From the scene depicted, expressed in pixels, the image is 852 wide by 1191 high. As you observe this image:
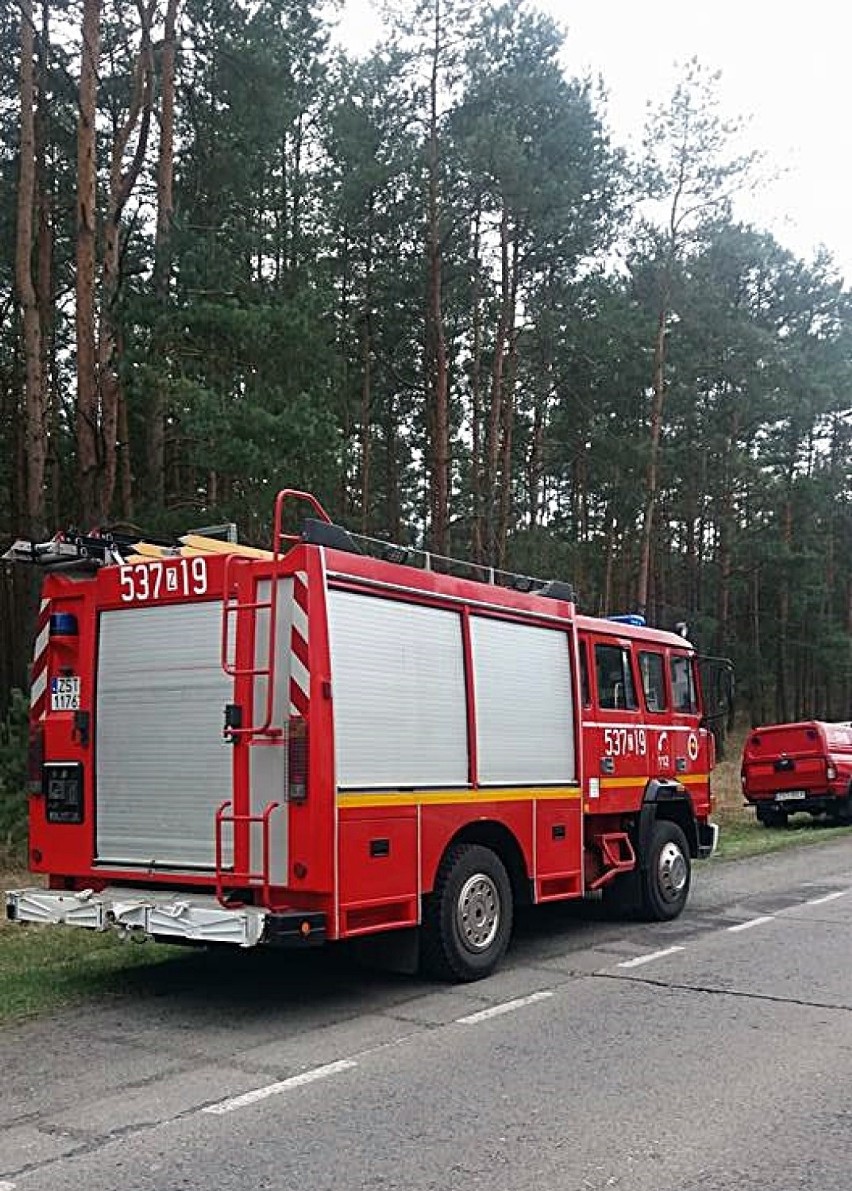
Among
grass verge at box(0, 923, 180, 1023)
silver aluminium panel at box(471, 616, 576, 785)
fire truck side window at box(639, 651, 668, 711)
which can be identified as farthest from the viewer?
fire truck side window at box(639, 651, 668, 711)

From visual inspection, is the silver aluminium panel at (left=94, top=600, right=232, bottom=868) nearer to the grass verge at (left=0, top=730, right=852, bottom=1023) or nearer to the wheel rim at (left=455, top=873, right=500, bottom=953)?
the grass verge at (left=0, top=730, right=852, bottom=1023)

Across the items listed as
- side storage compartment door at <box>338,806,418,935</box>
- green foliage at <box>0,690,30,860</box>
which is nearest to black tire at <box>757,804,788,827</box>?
green foliage at <box>0,690,30,860</box>

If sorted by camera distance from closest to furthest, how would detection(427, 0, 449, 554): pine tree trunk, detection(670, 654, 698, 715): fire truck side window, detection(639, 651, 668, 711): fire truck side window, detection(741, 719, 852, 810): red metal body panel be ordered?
detection(639, 651, 668, 711): fire truck side window < detection(670, 654, 698, 715): fire truck side window < detection(741, 719, 852, 810): red metal body panel < detection(427, 0, 449, 554): pine tree trunk

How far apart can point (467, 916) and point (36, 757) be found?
3032 millimetres

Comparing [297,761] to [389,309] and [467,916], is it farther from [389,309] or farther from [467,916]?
[389,309]

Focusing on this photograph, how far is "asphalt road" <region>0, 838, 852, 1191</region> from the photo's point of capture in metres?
4.88

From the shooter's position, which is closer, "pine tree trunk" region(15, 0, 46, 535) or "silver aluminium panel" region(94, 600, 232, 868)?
"silver aluminium panel" region(94, 600, 232, 868)

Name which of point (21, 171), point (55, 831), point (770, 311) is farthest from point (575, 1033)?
point (770, 311)

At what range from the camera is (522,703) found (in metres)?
9.04

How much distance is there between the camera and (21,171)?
63.3 feet

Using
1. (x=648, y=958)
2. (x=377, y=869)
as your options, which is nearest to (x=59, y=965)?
(x=377, y=869)

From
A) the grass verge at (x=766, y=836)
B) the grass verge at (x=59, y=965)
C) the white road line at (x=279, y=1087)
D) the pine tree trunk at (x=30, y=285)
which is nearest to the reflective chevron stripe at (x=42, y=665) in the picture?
the grass verge at (x=59, y=965)

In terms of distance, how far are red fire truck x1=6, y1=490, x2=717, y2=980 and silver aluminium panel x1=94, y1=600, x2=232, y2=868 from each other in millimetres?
15

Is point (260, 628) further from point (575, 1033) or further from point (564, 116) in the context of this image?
point (564, 116)
